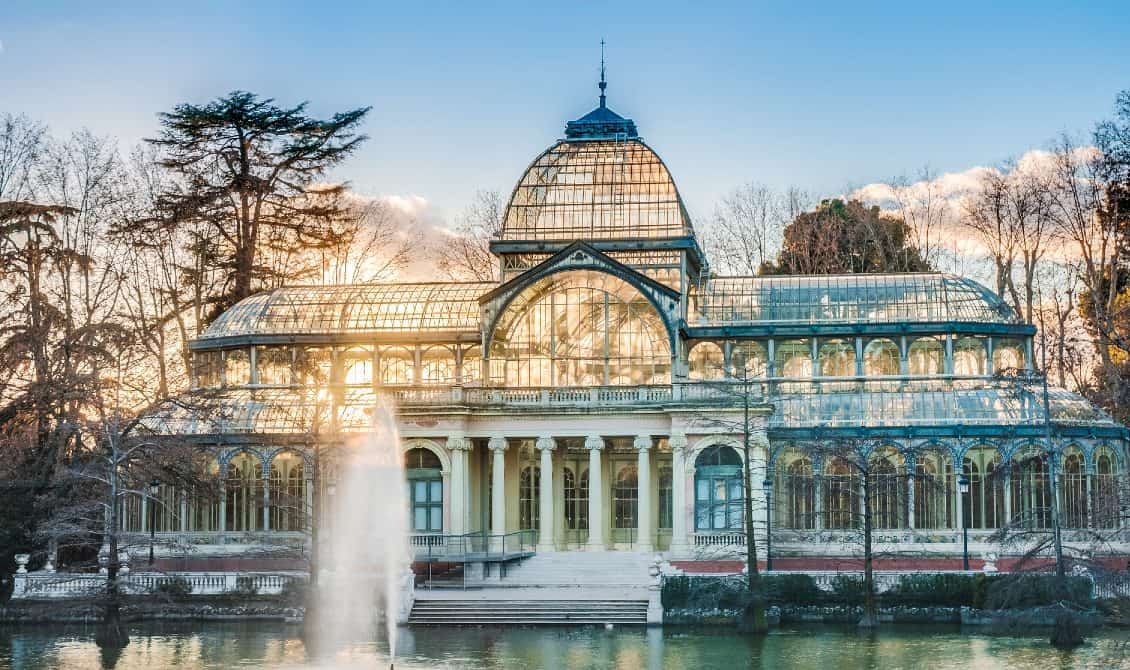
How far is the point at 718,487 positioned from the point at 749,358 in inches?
287

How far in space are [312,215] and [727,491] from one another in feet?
101

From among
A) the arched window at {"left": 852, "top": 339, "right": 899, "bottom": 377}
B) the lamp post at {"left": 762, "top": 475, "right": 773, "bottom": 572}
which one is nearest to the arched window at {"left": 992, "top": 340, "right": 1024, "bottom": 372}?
the arched window at {"left": 852, "top": 339, "right": 899, "bottom": 377}

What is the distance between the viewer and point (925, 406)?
60562 millimetres

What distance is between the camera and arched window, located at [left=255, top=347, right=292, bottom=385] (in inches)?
2596

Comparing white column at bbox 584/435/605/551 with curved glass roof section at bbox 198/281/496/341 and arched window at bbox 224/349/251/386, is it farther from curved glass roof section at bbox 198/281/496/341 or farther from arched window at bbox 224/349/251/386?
arched window at bbox 224/349/251/386

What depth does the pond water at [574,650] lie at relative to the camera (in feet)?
133

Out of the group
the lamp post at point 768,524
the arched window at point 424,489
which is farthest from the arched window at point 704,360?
the arched window at point 424,489

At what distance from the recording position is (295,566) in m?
57.0

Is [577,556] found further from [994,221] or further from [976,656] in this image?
[994,221]

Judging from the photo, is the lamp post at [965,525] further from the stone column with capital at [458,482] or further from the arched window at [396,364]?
the arched window at [396,364]

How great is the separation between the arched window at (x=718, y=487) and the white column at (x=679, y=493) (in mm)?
838

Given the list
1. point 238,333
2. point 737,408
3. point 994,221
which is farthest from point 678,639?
point 994,221

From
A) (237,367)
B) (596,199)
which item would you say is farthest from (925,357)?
(237,367)

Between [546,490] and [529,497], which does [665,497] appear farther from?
[546,490]
